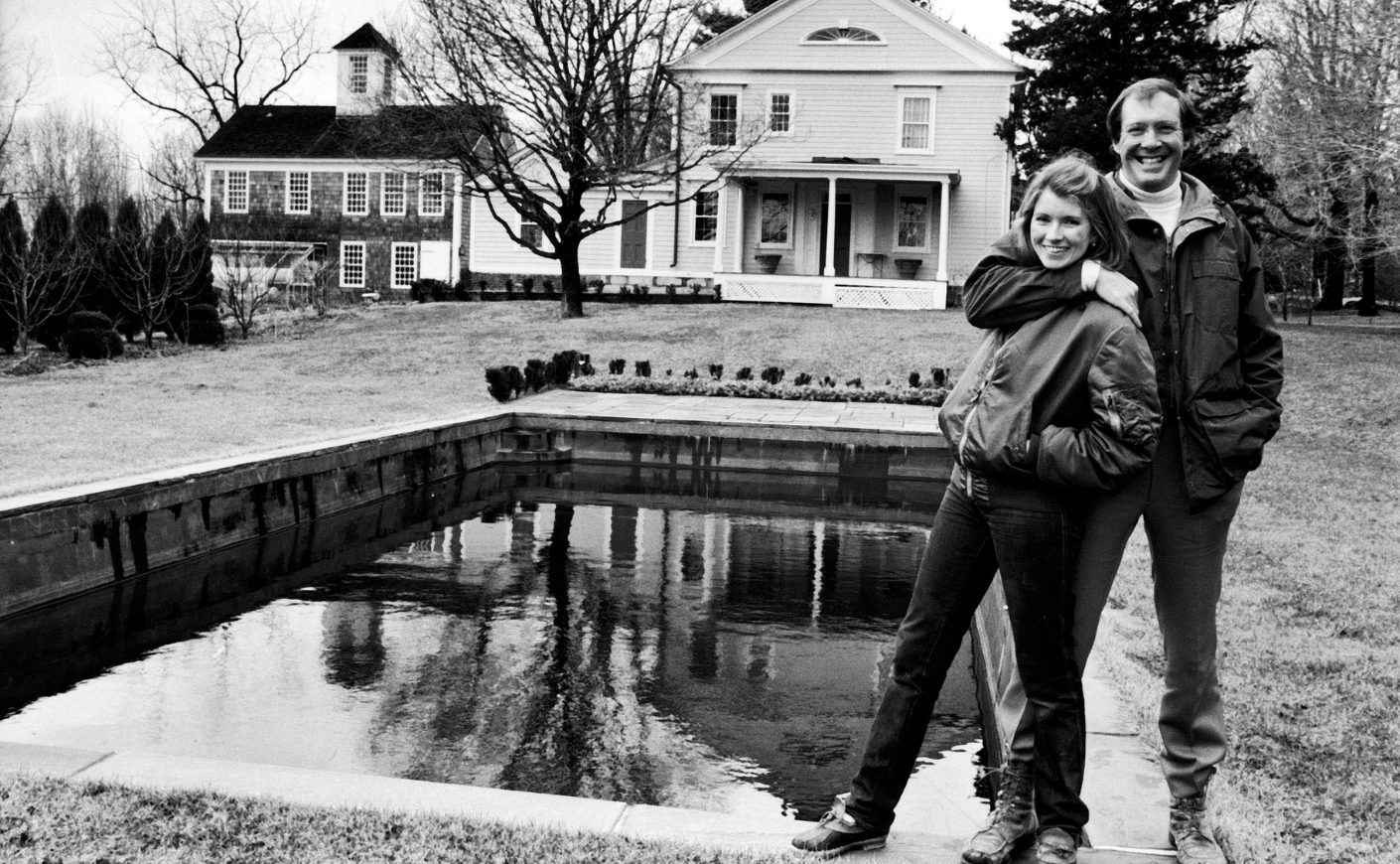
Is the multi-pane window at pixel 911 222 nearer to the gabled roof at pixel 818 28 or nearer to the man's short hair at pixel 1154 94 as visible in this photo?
the gabled roof at pixel 818 28

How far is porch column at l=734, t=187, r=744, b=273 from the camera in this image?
31609mm

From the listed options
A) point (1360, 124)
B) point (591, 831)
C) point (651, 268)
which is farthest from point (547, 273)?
point (591, 831)

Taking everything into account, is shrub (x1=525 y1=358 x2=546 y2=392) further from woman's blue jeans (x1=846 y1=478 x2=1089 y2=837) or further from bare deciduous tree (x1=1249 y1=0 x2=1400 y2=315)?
woman's blue jeans (x1=846 y1=478 x2=1089 y2=837)

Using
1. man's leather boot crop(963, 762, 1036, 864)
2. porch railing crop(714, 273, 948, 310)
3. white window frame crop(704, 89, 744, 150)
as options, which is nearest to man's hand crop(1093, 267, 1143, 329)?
man's leather boot crop(963, 762, 1036, 864)

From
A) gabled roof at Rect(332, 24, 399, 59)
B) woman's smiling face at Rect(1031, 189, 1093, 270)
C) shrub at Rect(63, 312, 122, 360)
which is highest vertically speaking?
gabled roof at Rect(332, 24, 399, 59)

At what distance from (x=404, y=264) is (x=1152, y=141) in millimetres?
38040

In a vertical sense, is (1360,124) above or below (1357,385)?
above

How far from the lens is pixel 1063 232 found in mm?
3102

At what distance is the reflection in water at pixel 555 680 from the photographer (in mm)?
5004

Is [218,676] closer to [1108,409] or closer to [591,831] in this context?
[591,831]

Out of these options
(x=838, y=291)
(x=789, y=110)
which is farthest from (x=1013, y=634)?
(x=789, y=110)

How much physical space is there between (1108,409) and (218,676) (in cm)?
465

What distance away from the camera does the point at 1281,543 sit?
8.27 meters

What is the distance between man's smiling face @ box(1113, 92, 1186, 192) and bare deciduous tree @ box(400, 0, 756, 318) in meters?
24.0
